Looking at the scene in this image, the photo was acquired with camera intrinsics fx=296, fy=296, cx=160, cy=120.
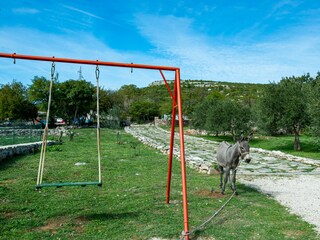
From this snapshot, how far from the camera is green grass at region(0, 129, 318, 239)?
5.77m

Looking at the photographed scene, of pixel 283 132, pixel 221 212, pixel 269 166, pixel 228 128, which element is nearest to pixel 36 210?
pixel 221 212

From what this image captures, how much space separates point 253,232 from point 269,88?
22012 mm

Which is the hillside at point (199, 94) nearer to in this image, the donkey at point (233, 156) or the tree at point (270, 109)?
Answer: the tree at point (270, 109)

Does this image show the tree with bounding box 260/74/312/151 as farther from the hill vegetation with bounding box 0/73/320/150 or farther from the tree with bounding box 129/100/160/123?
the tree with bounding box 129/100/160/123

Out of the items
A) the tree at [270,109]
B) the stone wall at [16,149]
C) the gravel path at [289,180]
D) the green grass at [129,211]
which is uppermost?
the tree at [270,109]

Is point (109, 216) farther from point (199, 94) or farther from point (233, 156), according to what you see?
point (199, 94)

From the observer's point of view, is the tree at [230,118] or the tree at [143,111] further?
the tree at [143,111]

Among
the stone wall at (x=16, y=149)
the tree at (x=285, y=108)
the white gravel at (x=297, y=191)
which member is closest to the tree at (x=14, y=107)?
the stone wall at (x=16, y=149)

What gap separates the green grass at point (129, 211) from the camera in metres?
5.77

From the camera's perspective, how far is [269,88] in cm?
2589

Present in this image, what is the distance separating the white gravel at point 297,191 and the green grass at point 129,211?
373mm

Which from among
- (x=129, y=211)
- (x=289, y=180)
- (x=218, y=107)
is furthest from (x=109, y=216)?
(x=218, y=107)

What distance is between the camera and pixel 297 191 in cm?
977

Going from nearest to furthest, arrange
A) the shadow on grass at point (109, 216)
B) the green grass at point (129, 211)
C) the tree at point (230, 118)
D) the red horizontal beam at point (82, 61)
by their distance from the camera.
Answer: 1. the green grass at point (129, 211)
2. the red horizontal beam at point (82, 61)
3. the shadow on grass at point (109, 216)
4. the tree at point (230, 118)
